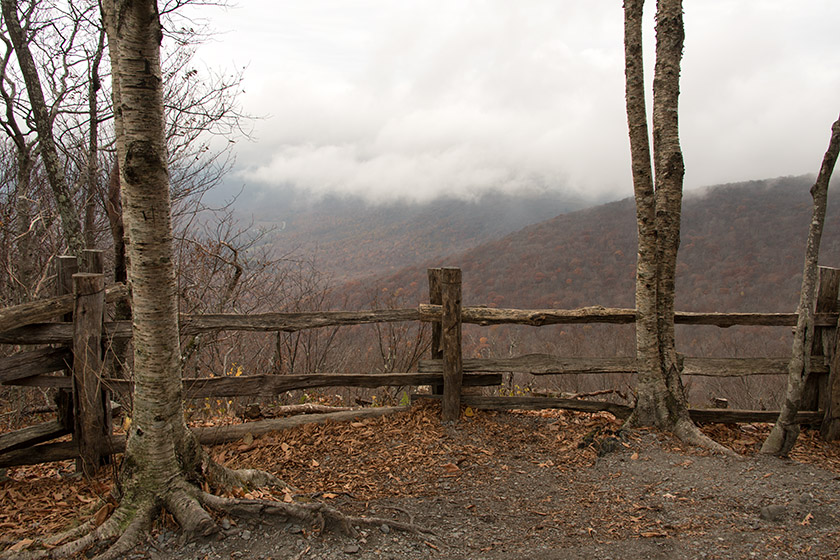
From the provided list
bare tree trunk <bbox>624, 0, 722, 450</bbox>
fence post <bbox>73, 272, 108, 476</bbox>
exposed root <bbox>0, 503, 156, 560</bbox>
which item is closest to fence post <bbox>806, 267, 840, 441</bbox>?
bare tree trunk <bbox>624, 0, 722, 450</bbox>

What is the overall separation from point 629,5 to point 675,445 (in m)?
4.00

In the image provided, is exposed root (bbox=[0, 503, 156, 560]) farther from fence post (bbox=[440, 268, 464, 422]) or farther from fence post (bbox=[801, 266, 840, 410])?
fence post (bbox=[801, 266, 840, 410])

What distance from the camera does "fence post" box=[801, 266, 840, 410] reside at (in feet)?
16.7

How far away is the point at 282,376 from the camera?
4.91 m

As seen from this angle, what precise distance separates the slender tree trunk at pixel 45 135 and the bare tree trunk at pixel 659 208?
6.57 metres

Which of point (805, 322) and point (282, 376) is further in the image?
point (282, 376)

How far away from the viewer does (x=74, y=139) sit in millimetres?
8508

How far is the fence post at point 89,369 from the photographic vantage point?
4102 mm

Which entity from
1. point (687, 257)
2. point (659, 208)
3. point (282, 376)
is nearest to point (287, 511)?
point (282, 376)

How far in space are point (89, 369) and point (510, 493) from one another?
3.46 meters

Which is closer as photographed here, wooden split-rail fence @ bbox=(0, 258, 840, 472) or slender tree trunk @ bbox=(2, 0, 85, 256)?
wooden split-rail fence @ bbox=(0, 258, 840, 472)

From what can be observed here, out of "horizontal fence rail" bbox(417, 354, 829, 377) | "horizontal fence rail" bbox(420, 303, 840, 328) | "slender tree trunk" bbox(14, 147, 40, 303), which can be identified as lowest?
"horizontal fence rail" bbox(417, 354, 829, 377)

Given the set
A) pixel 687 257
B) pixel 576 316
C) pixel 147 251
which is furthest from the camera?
pixel 687 257

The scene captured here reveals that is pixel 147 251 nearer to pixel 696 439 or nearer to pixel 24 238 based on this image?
pixel 696 439
